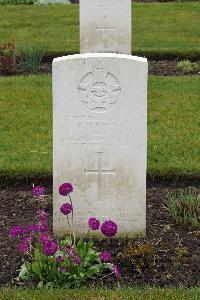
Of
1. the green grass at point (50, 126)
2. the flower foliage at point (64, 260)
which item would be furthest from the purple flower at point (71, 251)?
the green grass at point (50, 126)

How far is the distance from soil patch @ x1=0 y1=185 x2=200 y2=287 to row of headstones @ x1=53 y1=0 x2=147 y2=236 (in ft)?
0.62

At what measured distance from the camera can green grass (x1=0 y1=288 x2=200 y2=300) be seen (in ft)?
15.1

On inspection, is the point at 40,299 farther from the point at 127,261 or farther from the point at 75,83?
the point at 75,83

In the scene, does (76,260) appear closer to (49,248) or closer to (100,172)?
(49,248)

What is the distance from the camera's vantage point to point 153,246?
5320 millimetres

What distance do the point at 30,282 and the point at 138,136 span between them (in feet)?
4.10

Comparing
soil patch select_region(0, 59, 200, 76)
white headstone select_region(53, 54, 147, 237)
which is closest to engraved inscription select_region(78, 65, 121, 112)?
white headstone select_region(53, 54, 147, 237)

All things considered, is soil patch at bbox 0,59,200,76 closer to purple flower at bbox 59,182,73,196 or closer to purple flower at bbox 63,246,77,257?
purple flower at bbox 59,182,73,196

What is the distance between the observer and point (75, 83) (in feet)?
17.2

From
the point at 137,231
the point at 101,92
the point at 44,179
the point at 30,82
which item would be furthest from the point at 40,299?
the point at 30,82

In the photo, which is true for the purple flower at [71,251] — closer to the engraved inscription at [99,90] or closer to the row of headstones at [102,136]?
the row of headstones at [102,136]

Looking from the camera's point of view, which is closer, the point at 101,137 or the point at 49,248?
the point at 49,248

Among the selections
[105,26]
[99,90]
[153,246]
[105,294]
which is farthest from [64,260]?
[105,26]

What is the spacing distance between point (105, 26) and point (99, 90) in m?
5.67
